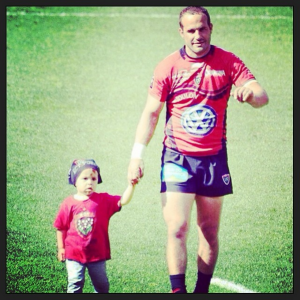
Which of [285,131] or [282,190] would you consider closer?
[282,190]

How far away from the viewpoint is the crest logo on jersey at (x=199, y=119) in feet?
19.0

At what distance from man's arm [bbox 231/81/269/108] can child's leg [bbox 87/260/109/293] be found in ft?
5.62

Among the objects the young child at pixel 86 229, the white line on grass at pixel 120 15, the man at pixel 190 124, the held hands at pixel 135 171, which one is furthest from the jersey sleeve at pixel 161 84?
the white line on grass at pixel 120 15

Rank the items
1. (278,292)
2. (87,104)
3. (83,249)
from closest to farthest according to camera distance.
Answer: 1. (83,249)
2. (278,292)
3. (87,104)

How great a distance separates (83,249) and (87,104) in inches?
239

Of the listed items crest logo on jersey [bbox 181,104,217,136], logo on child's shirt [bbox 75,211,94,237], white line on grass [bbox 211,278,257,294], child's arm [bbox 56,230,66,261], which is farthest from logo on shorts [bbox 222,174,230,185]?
child's arm [bbox 56,230,66,261]

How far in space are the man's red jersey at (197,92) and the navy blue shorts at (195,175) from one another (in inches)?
2.5

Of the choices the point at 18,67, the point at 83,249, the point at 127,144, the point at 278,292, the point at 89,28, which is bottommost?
the point at 278,292

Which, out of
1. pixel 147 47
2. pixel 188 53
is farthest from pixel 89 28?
pixel 188 53

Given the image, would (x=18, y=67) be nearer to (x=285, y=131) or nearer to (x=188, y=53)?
(x=285, y=131)

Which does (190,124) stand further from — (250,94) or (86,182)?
(86,182)

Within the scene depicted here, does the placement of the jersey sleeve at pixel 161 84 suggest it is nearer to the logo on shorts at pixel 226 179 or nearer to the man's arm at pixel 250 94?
the man's arm at pixel 250 94

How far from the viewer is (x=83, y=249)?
19.0 feet

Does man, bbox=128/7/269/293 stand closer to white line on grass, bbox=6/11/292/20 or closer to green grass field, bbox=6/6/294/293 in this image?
green grass field, bbox=6/6/294/293
